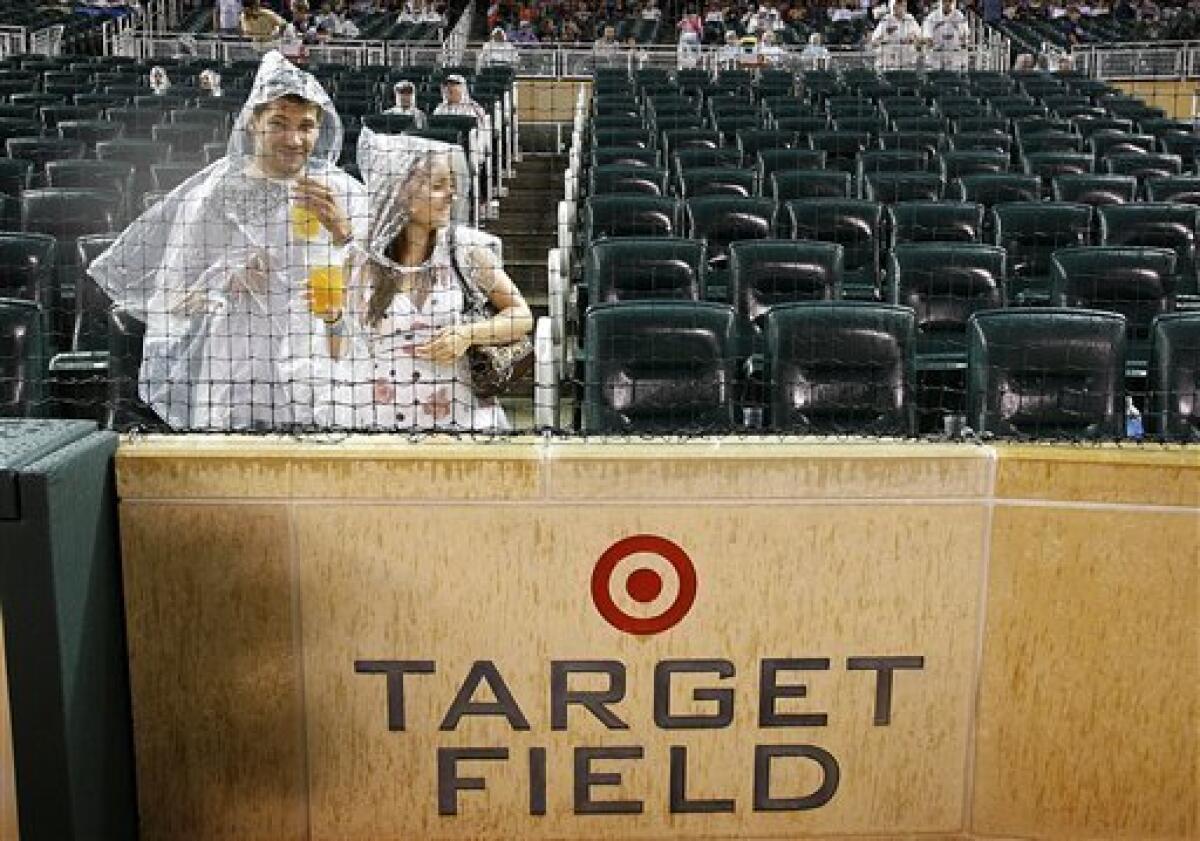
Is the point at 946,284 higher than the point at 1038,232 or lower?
lower

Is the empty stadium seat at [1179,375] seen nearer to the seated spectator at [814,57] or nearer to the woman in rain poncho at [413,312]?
the woman in rain poncho at [413,312]

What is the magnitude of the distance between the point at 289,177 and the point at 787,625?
1870mm

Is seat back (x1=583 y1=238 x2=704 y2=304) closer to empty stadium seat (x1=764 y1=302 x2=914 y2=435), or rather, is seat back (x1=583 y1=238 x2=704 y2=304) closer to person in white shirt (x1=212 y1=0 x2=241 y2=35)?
empty stadium seat (x1=764 y1=302 x2=914 y2=435)

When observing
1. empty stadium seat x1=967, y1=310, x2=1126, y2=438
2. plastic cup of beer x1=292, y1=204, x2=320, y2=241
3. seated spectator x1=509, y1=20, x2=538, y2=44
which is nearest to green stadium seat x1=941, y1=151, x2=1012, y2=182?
empty stadium seat x1=967, y1=310, x2=1126, y2=438

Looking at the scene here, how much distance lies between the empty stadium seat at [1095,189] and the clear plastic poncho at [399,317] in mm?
5087

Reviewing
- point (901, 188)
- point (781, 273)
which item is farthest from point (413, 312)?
point (901, 188)

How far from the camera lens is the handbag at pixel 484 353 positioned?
3.93m

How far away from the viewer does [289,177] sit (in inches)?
152

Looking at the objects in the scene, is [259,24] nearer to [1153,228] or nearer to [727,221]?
[727,221]

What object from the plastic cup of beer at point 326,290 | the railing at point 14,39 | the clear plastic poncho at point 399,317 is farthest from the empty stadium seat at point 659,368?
the railing at point 14,39

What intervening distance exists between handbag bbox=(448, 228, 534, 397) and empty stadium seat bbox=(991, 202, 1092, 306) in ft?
12.5

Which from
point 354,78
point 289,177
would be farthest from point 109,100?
point 289,177

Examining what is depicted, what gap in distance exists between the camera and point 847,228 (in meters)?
7.11

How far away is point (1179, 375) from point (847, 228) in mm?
2634
